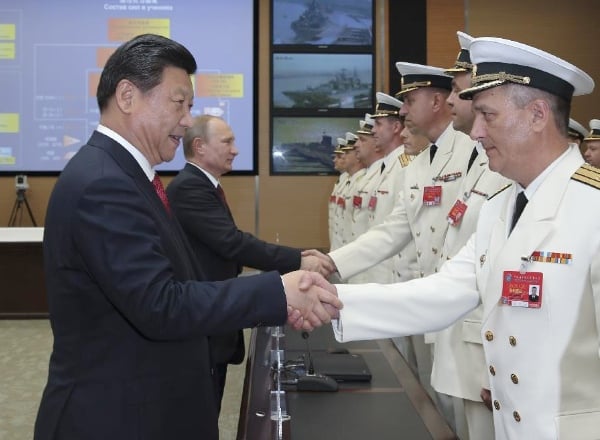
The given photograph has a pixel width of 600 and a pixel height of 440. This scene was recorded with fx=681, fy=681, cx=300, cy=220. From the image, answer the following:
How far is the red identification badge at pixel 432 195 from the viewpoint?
312 centimetres

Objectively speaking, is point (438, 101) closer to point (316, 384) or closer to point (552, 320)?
point (316, 384)

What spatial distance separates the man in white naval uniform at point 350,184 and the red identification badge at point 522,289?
448cm

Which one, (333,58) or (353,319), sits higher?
(333,58)

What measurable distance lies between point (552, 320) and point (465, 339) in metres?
0.93

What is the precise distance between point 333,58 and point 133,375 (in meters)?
7.87

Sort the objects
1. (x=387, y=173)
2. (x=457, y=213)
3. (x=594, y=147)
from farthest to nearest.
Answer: (x=594, y=147) → (x=387, y=173) → (x=457, y=213)

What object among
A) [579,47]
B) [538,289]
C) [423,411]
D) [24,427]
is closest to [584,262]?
[538,289]

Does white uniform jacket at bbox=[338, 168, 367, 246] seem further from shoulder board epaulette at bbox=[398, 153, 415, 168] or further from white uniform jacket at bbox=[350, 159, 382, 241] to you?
shoulder board epaulette at bbox=[398, 153, 415, 168]

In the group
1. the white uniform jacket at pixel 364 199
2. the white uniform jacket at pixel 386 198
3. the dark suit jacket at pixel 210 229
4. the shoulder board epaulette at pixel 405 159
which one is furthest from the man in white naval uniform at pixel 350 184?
the dark suit jacket at pixel 210 229

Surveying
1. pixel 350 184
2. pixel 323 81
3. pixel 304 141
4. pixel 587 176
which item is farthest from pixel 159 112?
pixel 323 81

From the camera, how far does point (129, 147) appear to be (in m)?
1.55

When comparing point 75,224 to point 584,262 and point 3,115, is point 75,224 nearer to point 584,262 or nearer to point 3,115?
point 584,262

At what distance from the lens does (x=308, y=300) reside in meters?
1.73

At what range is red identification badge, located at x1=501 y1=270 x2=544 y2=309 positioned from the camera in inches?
58.5
